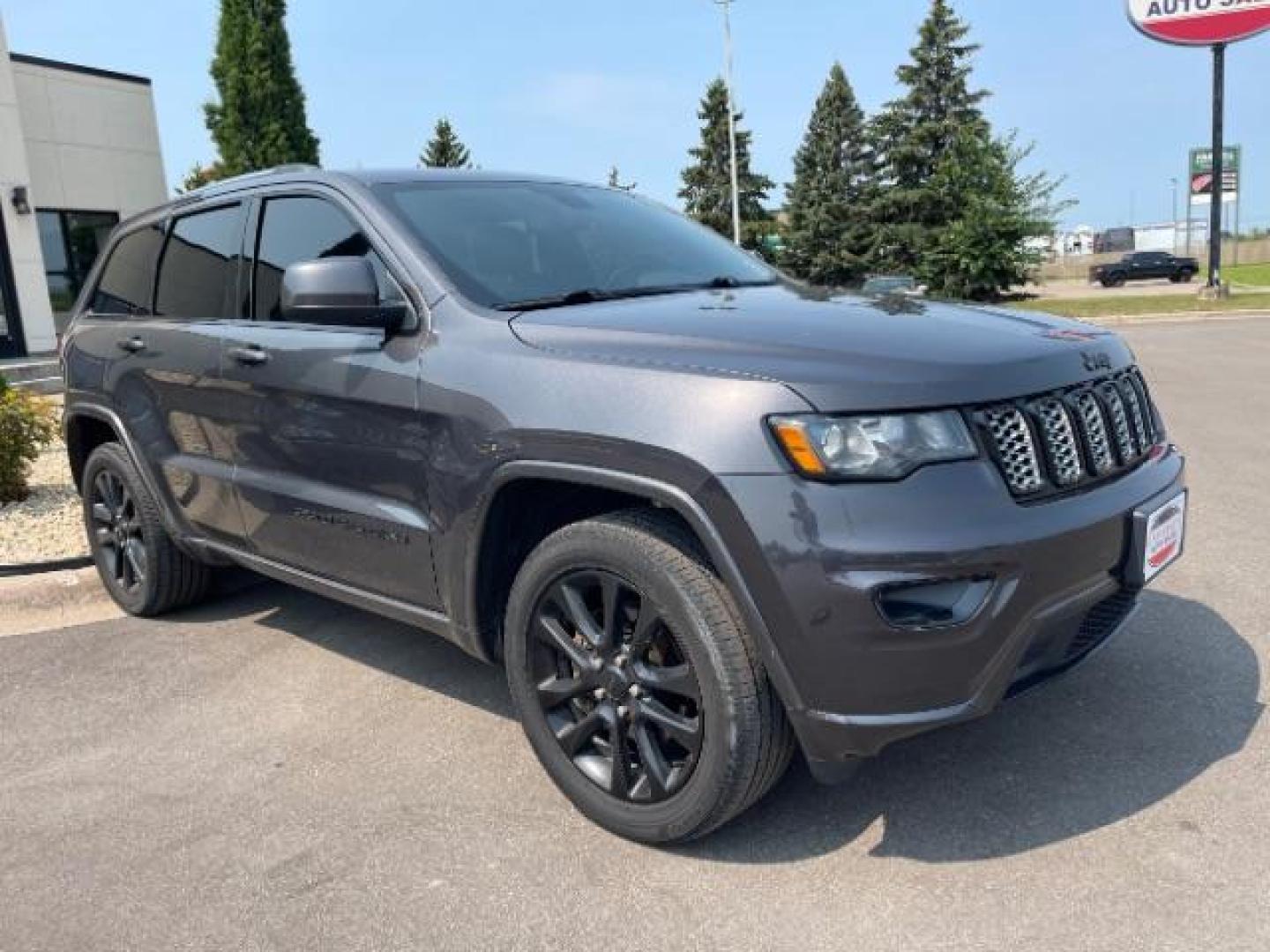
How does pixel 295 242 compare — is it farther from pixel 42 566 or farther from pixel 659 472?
pixel 42 566

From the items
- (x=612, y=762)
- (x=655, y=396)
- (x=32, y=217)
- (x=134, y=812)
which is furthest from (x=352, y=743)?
(x=32, y=217)

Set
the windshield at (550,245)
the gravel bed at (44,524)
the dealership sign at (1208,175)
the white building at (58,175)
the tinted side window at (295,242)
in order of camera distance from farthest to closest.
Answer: the dealership sign at (1208,175)
the white building at (58,175)
the gravel bed at (44,524)
the tinted side window at (295,242)
the windshield at (550,245)

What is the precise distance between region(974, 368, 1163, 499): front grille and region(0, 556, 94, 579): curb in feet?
15.0

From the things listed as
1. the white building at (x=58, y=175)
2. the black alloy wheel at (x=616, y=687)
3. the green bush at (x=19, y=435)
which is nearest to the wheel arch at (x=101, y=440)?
the green bush at (x=19, y=435)

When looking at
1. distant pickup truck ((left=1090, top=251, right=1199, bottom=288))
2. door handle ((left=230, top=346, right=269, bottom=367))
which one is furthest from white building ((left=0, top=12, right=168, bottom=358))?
distant pickup truck ((left=1090, top=251, right=1199, bottom=288))

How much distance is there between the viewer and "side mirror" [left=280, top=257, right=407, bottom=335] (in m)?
2.96

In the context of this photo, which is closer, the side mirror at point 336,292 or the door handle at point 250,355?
the side mirror at point 336,292

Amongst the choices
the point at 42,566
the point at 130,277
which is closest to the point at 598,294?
the point at 130,277

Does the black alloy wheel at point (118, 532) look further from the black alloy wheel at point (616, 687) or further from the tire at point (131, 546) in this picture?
the black alloy wheel at point (616, 687)

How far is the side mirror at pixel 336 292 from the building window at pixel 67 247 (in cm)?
1676

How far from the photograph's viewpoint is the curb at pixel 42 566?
5.20 m

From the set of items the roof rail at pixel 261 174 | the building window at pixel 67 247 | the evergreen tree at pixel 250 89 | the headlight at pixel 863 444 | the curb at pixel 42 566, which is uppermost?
the evergreen tree at pixel 250 89

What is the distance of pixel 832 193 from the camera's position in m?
41.0

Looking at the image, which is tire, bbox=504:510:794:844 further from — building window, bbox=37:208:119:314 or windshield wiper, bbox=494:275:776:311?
building window, bbox=37:208:119:314
